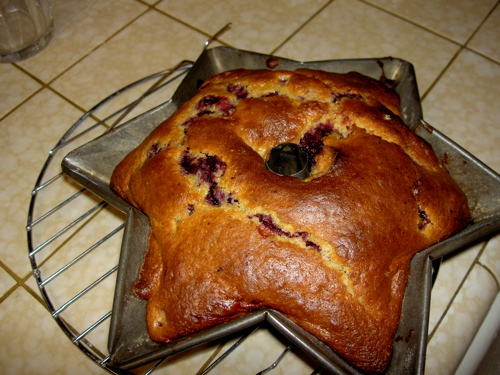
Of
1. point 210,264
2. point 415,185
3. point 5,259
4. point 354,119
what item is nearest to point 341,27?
point 354,119

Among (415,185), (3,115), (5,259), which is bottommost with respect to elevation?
(5,259)

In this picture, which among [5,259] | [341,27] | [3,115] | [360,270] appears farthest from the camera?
[341,27]

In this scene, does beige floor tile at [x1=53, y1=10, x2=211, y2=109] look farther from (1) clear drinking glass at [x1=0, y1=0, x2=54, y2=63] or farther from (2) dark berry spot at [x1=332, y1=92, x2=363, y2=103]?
(2) dark berry spot at [x1=332, y1=92, x2=363, y2=103]

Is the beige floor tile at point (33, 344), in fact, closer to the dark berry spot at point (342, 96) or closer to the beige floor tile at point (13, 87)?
the beige floor tile at point (13, 87)

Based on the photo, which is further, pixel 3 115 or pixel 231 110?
pixel 3 115

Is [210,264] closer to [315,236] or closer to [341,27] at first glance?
[315,236]

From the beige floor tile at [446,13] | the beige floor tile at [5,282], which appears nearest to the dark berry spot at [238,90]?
the beige floor tile at [5,282]
